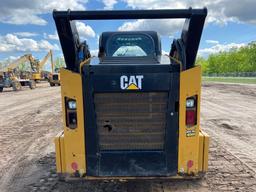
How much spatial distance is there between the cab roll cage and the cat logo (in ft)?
2.13

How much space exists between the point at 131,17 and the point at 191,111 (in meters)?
1.48

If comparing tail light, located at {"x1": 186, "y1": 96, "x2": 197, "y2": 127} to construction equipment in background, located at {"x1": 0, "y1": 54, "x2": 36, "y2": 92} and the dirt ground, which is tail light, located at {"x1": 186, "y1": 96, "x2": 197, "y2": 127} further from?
construction equipment in background, located at {"x1": 0, "y1": 54, "x2": 36, "y2": 92}

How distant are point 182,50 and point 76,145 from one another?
1.94 m

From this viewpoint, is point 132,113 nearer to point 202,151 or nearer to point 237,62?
point 202,151

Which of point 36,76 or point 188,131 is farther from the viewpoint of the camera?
point 36,76

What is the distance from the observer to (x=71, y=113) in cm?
386

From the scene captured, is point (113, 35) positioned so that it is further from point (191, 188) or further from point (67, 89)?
point (191, 188)

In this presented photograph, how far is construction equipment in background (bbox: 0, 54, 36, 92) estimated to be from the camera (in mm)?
31062

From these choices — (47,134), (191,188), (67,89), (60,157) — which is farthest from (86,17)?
(47,134)

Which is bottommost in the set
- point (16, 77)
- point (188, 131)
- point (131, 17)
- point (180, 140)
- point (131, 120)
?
point (16, 77)

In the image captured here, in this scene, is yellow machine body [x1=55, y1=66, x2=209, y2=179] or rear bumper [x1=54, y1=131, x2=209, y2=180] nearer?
yellow machine body [x1=55, y1=66, x2=209, y2=179]

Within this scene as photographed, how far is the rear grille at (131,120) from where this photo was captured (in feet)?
12.4

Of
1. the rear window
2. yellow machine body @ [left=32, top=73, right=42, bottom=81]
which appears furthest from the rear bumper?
yellow machine body @ [left=32, top=73, right=42, bottom=81]

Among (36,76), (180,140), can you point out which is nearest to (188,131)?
(180,140)
